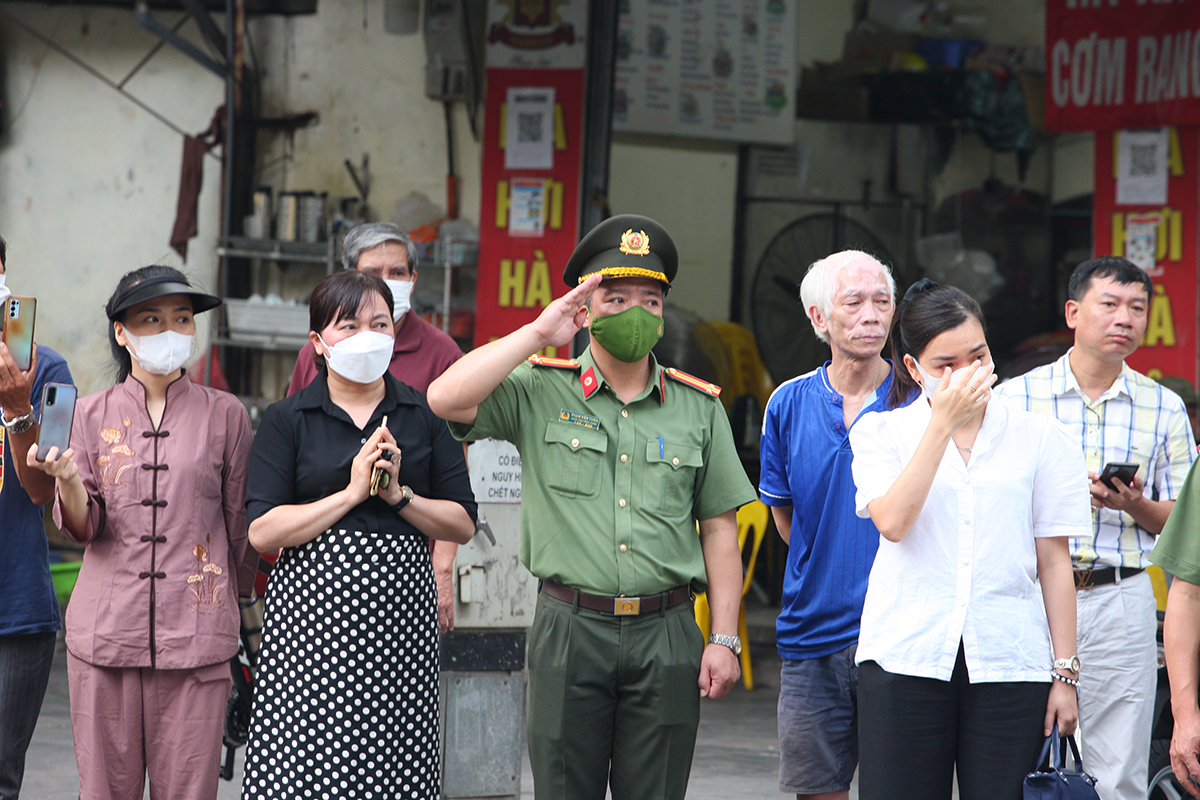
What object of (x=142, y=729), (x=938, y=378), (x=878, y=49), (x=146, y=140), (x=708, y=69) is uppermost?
(x=878, y=49)

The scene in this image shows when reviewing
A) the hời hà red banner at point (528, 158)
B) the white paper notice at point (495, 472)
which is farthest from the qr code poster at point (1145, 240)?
the white paper notice at point (495, 472)

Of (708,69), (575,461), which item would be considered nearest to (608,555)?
(575,461)

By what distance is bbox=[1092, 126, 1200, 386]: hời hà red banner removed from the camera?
21.7 ft

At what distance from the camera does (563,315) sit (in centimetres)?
272

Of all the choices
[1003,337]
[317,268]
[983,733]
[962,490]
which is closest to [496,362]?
[962,490]

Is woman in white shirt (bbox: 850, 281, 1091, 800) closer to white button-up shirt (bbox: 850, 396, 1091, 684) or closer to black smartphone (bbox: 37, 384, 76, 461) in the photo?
white button-up shirt (bbox: 850, 396, 1091, 684)

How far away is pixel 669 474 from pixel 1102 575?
153 centimetres

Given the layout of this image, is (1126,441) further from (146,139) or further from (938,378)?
(146,139)

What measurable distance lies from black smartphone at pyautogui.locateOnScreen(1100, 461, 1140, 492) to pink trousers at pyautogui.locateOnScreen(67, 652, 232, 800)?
8.31ft

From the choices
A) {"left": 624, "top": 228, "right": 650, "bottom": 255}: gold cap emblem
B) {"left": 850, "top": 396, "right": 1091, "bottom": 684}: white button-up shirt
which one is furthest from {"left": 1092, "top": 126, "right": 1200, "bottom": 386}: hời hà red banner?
{"left": 624, "top": 228, "right": 650, "bottom": 255}: gold cap emblem

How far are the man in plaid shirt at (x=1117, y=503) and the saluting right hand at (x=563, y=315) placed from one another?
5.60 ft

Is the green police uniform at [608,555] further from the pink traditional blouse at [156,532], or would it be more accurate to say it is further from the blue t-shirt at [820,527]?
A: the pink traditional blouse at [156,532]

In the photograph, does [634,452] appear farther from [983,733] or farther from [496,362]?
[983,733]

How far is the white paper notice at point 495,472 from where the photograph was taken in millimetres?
3938
